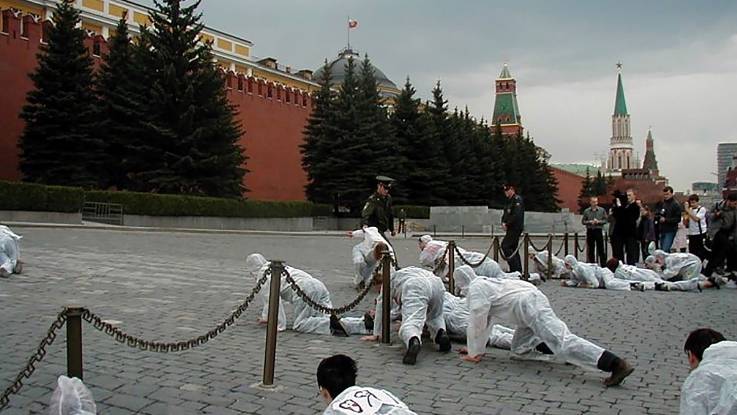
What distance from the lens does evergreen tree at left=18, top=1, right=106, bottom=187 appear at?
27281 millimetres

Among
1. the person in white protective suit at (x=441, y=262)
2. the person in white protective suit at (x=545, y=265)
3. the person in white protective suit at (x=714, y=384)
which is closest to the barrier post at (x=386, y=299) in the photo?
the person in white protective suit at (x=441, y=262)

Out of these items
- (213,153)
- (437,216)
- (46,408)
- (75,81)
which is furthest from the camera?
(437,216)

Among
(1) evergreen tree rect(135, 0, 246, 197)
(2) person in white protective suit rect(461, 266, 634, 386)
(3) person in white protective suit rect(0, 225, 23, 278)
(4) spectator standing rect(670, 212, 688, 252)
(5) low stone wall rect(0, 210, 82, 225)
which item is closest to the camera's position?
(2) person in white protective suit rect(461, 266, 634, 386)

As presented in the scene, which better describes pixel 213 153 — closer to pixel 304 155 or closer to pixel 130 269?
pixel 304 155

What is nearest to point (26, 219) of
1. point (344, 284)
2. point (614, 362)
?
point (344, 284)

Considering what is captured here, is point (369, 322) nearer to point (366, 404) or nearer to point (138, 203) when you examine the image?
point (366, 404)

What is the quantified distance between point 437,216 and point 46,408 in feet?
108

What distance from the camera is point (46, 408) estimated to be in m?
4.35

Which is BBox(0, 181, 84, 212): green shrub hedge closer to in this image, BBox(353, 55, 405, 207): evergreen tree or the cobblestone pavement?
the cobblestone pavement

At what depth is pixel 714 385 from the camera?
3.19m

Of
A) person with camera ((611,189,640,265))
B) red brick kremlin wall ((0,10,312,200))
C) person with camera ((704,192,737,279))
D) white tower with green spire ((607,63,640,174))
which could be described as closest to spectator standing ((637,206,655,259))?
person with camera ((611,189,640,265))

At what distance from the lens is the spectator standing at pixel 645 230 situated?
1513 cm

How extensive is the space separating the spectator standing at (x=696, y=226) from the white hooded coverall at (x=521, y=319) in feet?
26.8

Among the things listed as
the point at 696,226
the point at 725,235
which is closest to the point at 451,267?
the point at 725,235
